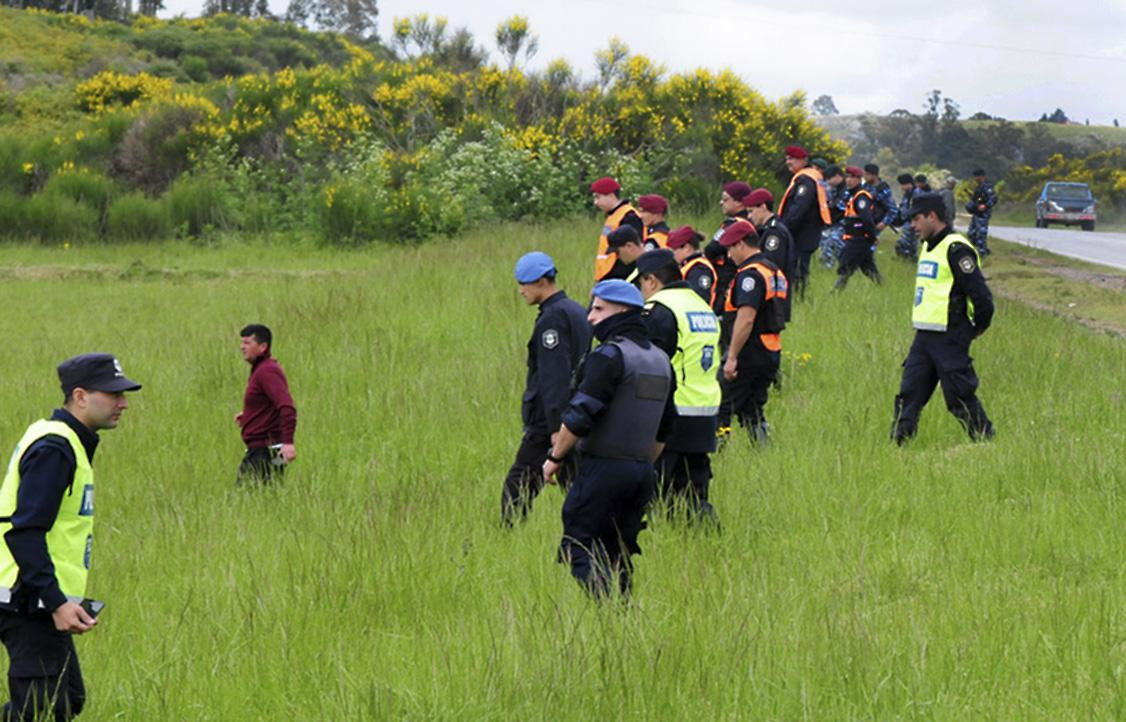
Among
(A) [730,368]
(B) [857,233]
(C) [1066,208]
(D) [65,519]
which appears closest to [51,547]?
(D) [65,519]

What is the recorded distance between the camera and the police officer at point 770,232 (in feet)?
38.8

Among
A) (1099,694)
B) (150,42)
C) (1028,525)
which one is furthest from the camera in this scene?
(150,42)

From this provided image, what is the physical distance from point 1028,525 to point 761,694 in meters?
2.96

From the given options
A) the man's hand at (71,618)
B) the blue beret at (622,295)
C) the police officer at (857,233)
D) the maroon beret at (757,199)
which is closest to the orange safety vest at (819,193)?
the police officer at (857,233)

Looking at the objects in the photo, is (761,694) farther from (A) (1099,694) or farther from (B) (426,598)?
(B) (426,598)

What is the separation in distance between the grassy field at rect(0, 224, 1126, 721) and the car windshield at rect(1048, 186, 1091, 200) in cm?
3379

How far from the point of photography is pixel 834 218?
20.6 m

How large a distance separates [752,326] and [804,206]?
238 inches

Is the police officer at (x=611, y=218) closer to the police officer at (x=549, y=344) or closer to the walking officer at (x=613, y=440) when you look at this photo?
the police officer at (x=549, y=344)

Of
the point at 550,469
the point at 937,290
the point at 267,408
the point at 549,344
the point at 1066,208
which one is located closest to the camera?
the point at 550,469

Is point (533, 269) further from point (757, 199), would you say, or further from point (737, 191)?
point (737, 191)

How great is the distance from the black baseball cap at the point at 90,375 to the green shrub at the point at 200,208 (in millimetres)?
22898

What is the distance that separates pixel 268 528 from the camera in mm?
8422

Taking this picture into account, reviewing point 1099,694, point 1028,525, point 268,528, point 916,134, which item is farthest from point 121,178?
point 916,134
